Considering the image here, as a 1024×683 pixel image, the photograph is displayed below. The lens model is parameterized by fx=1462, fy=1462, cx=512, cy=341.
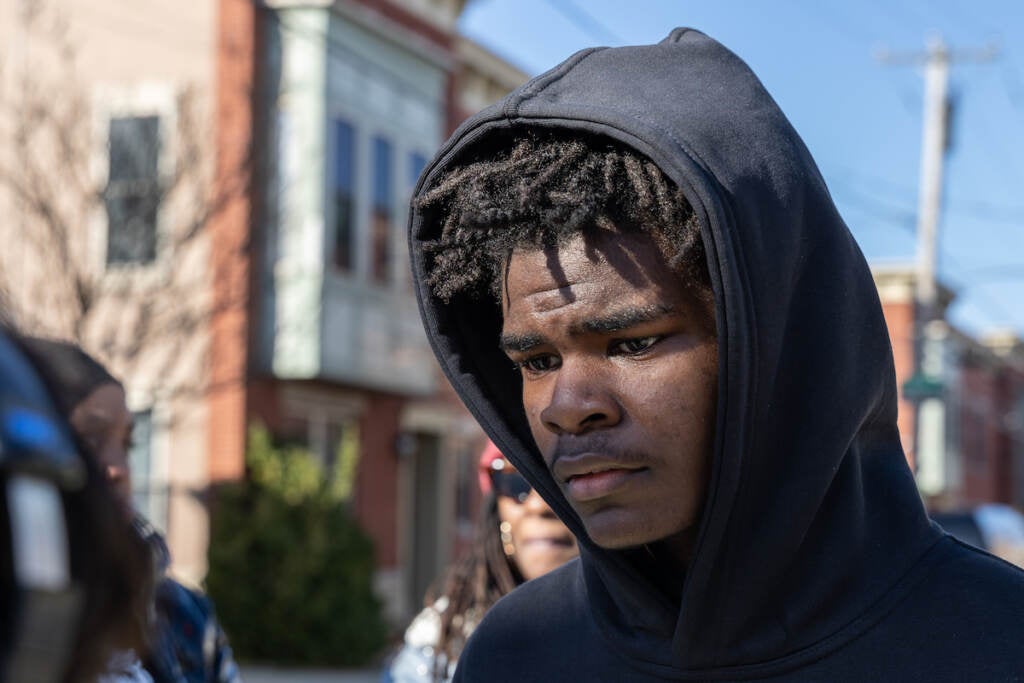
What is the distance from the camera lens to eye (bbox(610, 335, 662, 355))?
1.85 m

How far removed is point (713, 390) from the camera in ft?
6.00

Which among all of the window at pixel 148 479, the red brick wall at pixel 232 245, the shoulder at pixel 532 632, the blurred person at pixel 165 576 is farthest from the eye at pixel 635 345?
the window at pixel 148 479

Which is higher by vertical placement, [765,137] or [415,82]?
[415,82]

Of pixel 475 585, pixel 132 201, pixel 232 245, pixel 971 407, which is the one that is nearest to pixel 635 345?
pixel 475 585

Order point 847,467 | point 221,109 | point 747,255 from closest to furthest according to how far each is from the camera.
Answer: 1. point 747,255
2. point 847,467
3. point 221,109

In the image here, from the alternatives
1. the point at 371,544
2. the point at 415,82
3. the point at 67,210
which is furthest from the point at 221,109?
the point at 371,544

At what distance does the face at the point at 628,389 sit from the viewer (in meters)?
1.82

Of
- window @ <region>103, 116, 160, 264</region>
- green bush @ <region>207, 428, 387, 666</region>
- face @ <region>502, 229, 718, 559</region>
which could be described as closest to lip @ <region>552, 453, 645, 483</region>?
face @ <region>502, 229, 718, 559</region>

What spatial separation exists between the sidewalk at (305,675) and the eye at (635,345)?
41.0 ft

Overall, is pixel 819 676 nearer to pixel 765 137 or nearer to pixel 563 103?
pixel 765 137

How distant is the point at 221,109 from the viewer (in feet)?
51.3

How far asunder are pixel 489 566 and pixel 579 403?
2.50m

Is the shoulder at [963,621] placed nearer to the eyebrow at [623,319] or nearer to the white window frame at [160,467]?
the eyebrow at [623,319]

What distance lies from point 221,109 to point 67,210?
2.37 m
